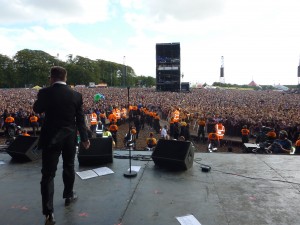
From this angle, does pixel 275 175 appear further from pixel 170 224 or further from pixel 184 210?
pixel 170 224

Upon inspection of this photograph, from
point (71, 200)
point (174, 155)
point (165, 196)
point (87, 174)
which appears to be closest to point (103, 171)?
point (87, 174)

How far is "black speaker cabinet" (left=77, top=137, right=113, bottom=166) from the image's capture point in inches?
189

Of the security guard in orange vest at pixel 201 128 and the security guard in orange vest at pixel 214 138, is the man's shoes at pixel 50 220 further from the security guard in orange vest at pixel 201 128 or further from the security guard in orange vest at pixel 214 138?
the security guard in orange vest at pixel 201 128

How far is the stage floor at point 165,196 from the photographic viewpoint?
2.92 m

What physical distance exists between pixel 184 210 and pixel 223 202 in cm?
51

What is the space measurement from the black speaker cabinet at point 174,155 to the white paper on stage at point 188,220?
1.62 m

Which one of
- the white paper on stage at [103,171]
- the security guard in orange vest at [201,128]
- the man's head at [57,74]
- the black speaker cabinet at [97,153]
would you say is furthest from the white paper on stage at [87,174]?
the security guard in orange vest at [201,128]

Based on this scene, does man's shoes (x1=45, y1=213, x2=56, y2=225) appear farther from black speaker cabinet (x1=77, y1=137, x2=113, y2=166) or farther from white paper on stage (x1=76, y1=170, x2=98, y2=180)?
black speaker cabinet (x1=77, y1=137, x2=113, y2=166)

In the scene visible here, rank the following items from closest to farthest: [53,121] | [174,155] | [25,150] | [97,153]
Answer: [53,121]
[174,155]
[97,153]
[25,150]

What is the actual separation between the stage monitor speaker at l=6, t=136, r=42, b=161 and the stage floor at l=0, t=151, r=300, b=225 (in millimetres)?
157

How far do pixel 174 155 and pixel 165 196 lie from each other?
1.23 m

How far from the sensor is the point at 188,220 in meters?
2.88

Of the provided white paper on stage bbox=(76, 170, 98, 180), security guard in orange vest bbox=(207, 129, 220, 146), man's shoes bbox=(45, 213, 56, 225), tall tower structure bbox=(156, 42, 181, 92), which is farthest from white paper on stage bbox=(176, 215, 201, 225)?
tall tower structure bbox=(156, 42, 181, 92)

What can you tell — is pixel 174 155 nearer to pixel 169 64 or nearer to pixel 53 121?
pixel 53 121
